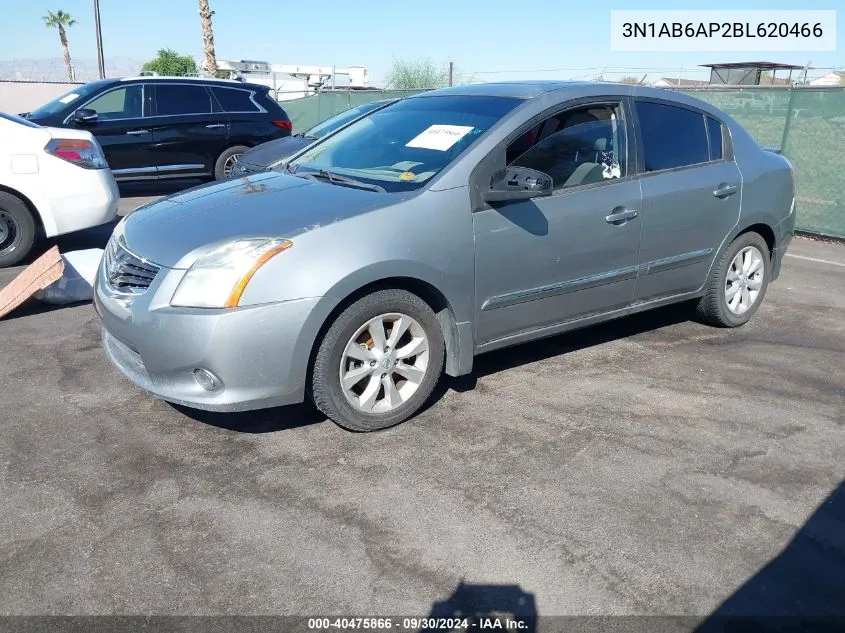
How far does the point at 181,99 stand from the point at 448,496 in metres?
9.84

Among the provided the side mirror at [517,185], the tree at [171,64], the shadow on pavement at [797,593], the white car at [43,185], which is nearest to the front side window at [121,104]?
the white car at [43,185]

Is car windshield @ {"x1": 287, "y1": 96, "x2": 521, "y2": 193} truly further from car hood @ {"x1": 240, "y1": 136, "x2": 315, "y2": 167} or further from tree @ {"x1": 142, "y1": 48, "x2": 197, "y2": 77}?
tree @ {"x1": 142, "y1": 48, "x2": 197, "y2": 77}

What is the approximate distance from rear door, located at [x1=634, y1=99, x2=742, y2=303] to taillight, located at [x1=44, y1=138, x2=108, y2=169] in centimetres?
502

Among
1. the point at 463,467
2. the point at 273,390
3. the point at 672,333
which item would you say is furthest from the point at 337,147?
the point at 672,333

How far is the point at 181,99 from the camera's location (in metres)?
11.5

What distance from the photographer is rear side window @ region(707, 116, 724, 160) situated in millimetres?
5270

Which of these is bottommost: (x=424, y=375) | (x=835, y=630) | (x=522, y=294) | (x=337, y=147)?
(x=835, y=630)

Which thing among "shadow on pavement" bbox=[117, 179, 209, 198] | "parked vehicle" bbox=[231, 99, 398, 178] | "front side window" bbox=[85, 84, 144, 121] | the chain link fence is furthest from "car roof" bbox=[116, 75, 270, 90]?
the chain link fence

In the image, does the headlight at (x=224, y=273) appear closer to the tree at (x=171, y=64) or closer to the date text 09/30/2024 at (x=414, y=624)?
the date text 09/30/2024 at (x=414, y=624)

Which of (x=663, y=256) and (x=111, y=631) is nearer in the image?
(x=111, y=631)

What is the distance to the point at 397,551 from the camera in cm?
292

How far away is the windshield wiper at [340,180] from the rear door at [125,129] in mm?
7527

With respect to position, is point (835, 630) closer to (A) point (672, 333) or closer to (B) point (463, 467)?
(B) point (463, 467)

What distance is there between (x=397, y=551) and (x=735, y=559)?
1268 millimetres
